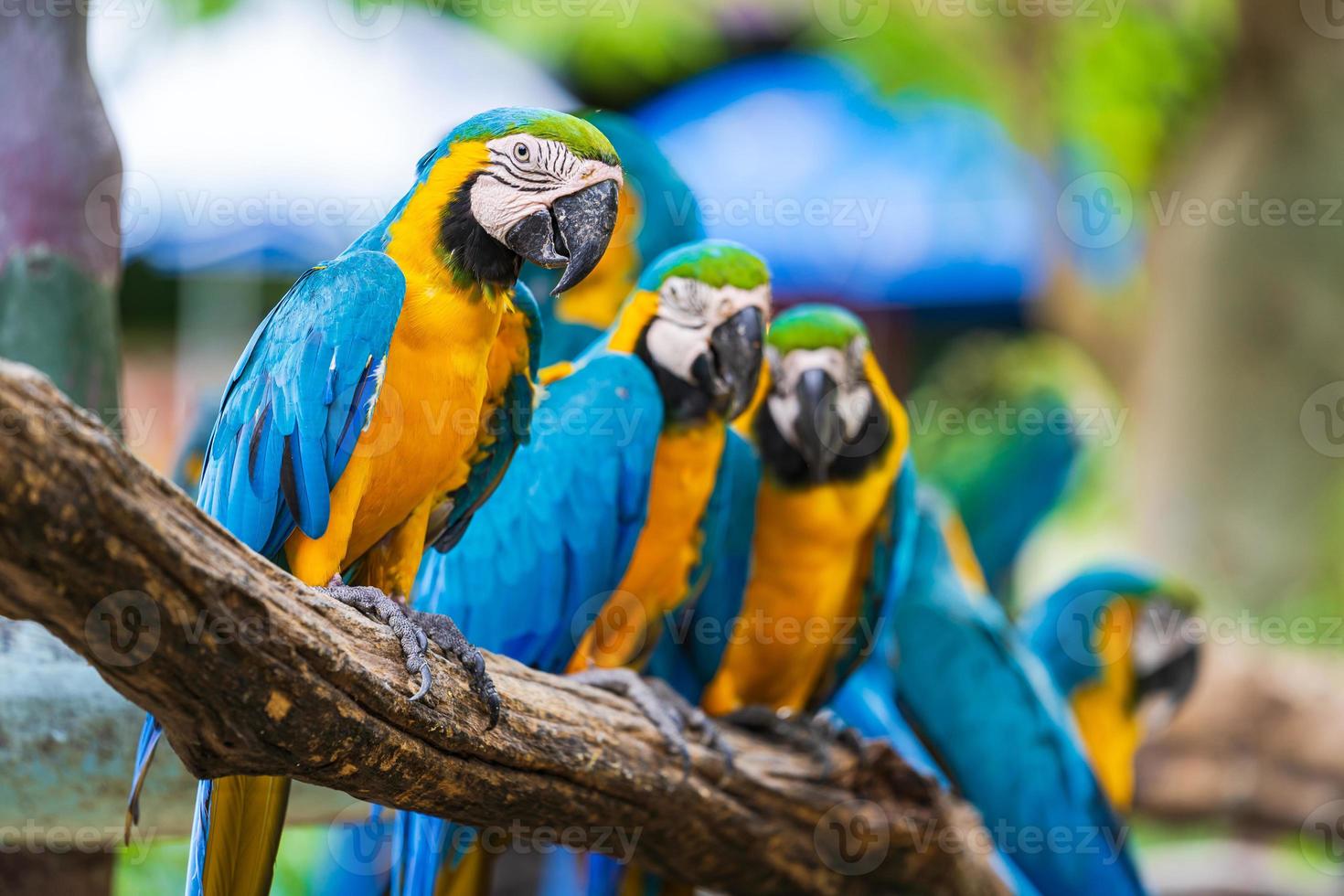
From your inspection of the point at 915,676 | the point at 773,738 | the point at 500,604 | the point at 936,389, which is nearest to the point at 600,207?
the point at 500,604

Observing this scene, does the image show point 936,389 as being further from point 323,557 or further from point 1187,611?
point 323,557

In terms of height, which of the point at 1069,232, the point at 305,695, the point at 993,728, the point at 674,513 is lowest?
the point at 993,728

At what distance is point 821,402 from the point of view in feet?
7.21

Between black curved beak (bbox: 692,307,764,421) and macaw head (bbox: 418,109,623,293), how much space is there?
481 millimetres

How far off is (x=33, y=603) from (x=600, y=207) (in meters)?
0.77

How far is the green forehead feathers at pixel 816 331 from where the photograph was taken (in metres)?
2.22

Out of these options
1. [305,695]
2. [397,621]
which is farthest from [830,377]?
[305,695]

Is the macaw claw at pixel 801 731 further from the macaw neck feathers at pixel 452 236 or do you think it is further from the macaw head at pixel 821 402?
the macaw neck feathers at pixel 452 236

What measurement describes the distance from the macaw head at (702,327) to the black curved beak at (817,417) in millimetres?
189

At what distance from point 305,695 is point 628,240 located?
1.55 metres

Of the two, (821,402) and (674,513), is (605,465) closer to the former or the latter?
(674,513)

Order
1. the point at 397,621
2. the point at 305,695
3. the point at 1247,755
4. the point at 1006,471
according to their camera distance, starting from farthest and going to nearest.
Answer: the point at 1247,755 < the point at 1006,471 < the point at 397,621 < the point at 305,695

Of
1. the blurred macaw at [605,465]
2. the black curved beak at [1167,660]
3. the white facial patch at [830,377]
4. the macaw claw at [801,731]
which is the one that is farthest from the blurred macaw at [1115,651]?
the blurred macaw at [605,465]

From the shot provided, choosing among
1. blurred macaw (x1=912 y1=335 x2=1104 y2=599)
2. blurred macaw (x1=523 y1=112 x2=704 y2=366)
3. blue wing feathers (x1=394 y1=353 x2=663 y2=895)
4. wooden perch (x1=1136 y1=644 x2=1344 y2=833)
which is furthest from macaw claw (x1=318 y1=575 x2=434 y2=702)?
wooden perch (x1=1136 y1=644 x2=1344 y2=833)
